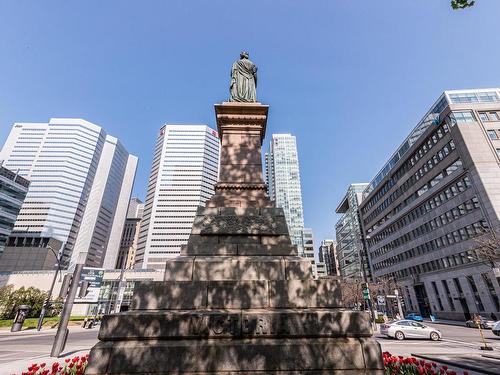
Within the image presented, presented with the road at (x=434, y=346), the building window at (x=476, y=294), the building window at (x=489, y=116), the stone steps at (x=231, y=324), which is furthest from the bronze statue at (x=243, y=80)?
the building window at (x=489, y=116)

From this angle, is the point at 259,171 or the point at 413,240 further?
the point at 413,240

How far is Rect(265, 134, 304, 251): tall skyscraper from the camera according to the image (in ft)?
440

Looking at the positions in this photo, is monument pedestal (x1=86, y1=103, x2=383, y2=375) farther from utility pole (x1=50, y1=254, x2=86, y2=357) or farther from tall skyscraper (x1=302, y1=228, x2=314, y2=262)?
tall skyscraper (x1=302, y1=228, x2=314, y2=262)

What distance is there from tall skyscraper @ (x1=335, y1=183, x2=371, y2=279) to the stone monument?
2903 inches

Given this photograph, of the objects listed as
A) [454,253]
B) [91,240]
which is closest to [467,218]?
[454,253]

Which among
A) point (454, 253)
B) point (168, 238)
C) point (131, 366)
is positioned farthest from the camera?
point (168, 238)

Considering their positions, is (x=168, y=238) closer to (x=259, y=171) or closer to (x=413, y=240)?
(x=413, y=240)

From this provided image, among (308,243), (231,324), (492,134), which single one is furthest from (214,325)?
(308,243)

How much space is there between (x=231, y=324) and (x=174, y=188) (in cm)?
14961

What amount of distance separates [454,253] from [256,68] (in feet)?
137

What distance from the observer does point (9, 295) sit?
37500 mm

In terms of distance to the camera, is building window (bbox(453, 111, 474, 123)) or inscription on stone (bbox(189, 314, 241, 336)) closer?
inscription on stone (bbox(189, 314, 241, 336))

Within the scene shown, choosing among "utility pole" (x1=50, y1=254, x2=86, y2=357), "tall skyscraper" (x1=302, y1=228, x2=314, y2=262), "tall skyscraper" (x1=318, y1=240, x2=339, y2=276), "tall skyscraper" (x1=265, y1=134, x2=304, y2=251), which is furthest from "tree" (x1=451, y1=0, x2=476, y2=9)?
"tall skyscraper" (x1=318, y1=240, x2=339, y2=276)

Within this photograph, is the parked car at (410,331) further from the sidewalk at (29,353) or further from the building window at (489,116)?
the building window at (489,116)
